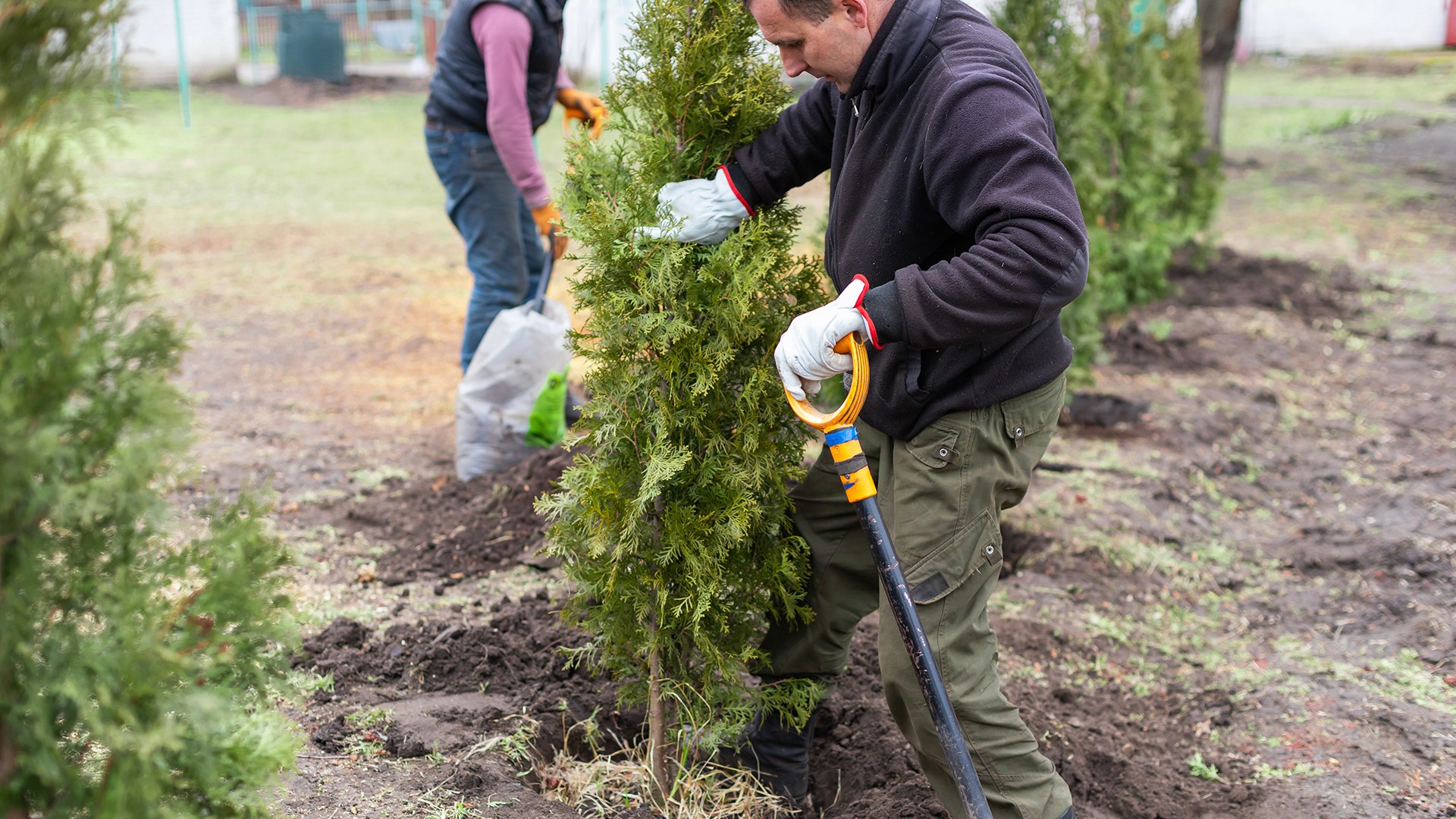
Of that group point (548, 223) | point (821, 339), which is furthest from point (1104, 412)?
point (821, 339)

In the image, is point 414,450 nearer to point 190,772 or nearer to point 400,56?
point 190,772

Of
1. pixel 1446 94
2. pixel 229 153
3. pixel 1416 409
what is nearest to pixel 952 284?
pixel 1416 409

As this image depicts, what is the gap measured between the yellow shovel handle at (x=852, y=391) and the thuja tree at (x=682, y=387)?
10.3 inches

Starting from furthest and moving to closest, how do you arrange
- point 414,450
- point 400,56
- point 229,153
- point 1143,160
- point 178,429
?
point 400,56, point 229,153, point 1143,160, point 414,450, point 178,429

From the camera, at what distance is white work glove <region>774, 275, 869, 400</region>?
2602mm

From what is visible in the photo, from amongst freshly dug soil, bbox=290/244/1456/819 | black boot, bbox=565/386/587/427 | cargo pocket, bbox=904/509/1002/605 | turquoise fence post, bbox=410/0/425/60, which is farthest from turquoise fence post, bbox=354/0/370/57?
cargo pocket, bbox=904/509/1002/605

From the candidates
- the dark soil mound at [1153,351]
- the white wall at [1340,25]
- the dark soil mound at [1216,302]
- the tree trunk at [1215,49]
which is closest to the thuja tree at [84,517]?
the dark soil mound at [1153,351]

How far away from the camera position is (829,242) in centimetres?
304

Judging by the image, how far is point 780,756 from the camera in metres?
3.35

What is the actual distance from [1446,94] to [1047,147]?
22989 mm

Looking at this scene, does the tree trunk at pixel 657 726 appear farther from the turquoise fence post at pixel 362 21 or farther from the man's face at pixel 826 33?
the turquoise fence post at pixel 362 21

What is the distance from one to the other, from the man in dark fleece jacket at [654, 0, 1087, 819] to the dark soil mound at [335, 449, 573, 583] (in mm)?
2242

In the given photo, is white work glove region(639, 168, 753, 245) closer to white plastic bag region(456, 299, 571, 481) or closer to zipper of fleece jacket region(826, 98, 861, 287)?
zipper of fleece jacket region(826, 98, 861, 287)

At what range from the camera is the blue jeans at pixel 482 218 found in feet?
17.8
